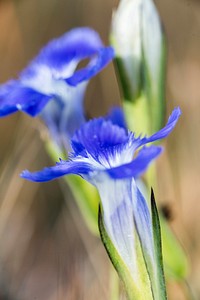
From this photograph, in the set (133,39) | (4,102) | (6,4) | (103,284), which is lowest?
(103,284)

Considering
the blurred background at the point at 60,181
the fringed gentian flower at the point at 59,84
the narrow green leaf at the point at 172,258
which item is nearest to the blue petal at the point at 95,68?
the fringed gentian flower at the point at 59,84

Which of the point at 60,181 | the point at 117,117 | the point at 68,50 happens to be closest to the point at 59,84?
the point at 68,50

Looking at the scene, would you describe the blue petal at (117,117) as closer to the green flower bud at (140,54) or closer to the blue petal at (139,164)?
the green flower bud at (140,54)

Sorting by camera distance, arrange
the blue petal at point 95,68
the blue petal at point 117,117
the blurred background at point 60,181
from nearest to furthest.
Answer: the blue petal at point 95,68 → the blue petal at point 117,117 → the blurred background at point 60,181

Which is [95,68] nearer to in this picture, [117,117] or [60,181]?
[117,117]

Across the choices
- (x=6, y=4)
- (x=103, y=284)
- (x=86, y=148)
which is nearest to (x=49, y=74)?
(x=86, y=148)

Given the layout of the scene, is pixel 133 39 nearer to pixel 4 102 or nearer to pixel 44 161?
pixel 4 102
